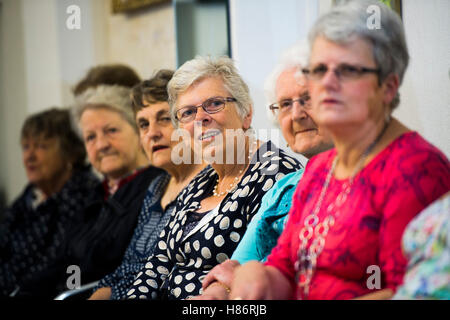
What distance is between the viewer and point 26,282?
3500 millimetres

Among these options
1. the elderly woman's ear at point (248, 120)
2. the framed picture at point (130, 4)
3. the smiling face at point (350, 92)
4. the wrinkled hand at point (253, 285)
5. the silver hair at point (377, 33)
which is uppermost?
the framed picture at point (130, 4)

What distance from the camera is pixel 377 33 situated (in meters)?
1.44

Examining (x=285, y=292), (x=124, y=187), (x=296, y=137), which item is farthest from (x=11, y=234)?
(x=285, y=292)

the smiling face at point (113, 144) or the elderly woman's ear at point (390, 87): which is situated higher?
the elderly woman's ear at point (390, 87)

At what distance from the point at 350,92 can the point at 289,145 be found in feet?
2.29

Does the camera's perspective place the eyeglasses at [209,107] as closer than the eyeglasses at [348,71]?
No

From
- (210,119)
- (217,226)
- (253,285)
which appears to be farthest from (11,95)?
(253,285)

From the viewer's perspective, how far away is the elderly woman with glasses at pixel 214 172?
2.11 meters

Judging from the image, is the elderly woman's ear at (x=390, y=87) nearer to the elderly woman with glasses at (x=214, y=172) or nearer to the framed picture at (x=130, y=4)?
the elderly woman with glasses at (x=214, y=172)

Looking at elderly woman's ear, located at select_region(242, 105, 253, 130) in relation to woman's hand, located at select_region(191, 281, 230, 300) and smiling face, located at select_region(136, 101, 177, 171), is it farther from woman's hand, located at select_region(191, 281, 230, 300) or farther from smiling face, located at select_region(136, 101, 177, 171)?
woman's hand, located at select_region(191, 281, 230, 300)

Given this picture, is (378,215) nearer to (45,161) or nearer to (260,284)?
(260,284)

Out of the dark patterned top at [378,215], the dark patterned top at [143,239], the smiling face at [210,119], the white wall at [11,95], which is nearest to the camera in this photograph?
the dark patterned top at [378,215]

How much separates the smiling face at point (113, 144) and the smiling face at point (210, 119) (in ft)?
4.00

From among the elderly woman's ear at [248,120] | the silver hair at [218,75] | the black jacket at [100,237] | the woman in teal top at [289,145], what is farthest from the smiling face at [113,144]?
the woman in teal top at [289,145]
